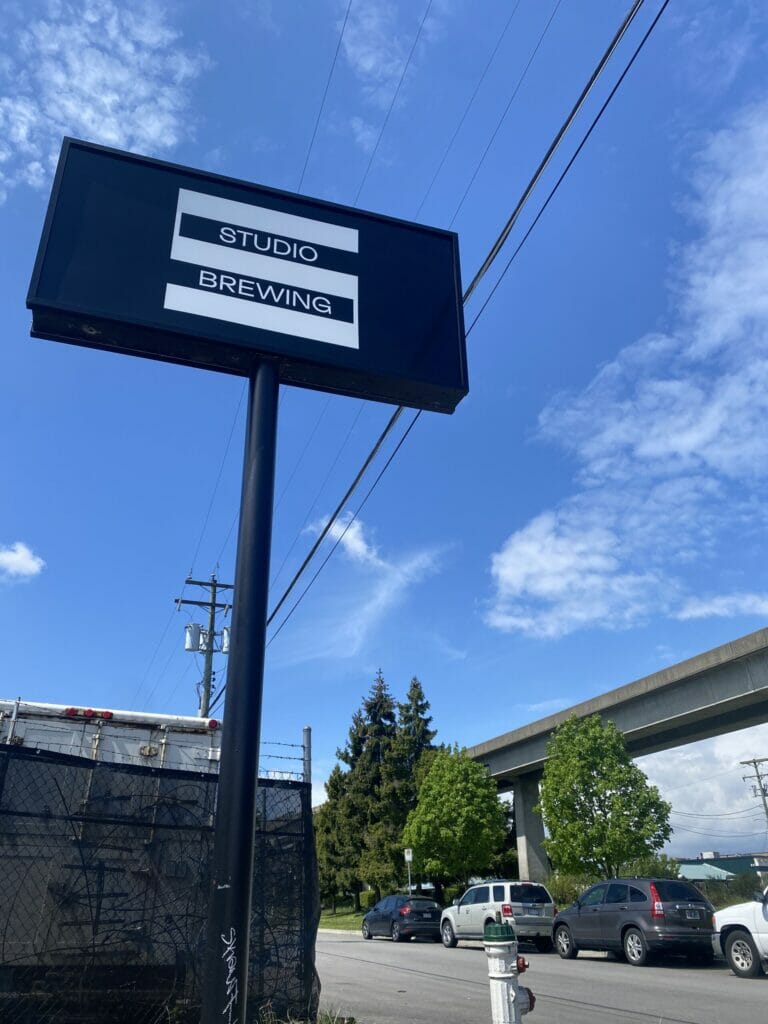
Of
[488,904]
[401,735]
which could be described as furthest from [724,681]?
[401,735]

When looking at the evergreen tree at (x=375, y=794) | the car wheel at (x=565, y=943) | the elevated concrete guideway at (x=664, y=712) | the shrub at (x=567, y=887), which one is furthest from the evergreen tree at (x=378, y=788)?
the car wheel at (x=565, y=943)

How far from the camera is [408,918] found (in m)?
24.4

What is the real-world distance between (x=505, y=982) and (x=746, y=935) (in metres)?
11.0

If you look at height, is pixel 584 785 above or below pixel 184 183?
below

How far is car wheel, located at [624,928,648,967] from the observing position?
1482cm

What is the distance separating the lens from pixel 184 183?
5.68 m

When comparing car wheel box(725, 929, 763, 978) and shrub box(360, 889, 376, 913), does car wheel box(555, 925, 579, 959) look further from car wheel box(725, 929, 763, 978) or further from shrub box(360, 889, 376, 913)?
shrub box(360, 889, 376, 913)

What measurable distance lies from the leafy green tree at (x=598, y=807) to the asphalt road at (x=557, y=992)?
6352 millimetres

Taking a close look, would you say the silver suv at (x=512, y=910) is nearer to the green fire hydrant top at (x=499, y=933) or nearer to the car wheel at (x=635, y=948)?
the car wheel at (x=635, y=948)

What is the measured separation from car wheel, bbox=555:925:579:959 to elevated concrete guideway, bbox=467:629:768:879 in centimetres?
1055

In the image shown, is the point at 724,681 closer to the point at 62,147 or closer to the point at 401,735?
the point at 401,735

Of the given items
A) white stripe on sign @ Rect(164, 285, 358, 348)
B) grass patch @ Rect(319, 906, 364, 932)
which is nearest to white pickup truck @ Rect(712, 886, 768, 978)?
white stripe on sign @ Rect(164, 285, 358, 348)

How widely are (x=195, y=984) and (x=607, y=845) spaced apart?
64.4ft

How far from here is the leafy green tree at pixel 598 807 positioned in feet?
76.0
